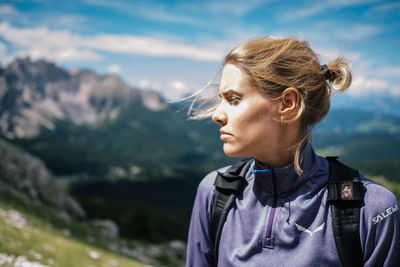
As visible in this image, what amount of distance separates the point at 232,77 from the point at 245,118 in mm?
453

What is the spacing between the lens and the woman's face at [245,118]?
3.05 m

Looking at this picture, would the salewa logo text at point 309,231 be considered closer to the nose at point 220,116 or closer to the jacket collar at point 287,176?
the jacket collar at point 287,176

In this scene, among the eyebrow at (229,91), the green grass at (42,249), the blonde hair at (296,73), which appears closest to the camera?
the blonde hair at (296,73)

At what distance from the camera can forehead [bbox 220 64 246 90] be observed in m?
3.10

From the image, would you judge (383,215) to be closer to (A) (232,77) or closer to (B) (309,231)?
(B) (309,231)

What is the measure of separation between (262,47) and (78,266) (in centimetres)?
1477

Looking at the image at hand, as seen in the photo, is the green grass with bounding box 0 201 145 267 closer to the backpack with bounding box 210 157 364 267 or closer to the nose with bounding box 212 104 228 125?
the backpack with bounding box 210 157 364 267

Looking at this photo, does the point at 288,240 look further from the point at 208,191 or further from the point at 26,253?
the point at 26,253

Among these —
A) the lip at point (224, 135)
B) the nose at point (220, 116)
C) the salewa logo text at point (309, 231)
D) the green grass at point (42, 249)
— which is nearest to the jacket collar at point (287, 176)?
the salewa logo text at point (309, 231)

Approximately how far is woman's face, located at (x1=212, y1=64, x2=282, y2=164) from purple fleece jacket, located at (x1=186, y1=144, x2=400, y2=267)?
0.31 metres

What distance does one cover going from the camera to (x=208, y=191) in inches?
137

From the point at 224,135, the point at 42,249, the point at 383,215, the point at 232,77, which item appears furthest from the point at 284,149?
the point at 42,249

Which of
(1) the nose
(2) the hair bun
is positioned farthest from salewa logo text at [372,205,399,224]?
(1) the nose

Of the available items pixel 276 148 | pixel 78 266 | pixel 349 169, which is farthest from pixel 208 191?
pixel 78 266
